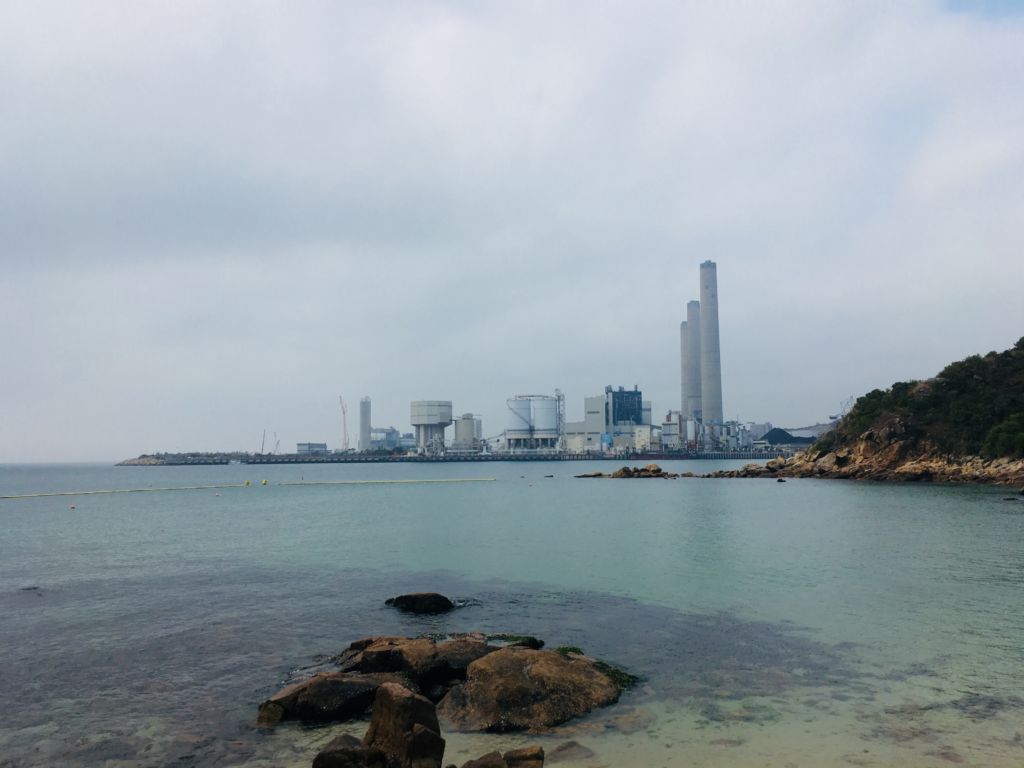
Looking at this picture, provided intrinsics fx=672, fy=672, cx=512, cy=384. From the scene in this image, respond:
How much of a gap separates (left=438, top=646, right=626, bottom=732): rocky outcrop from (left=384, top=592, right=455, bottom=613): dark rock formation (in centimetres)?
747

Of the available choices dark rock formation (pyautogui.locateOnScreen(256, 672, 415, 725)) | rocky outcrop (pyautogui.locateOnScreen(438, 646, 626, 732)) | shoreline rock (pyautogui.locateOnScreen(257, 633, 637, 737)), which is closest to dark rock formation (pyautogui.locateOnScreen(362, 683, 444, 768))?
shoreline rock (pyautogui.locateOnScreen(257, 633, 637, 737))

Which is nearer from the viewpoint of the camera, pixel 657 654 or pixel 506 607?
pixel 657 654

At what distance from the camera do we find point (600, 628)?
17.8 metres

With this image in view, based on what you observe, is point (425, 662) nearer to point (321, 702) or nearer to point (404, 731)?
point (321, 702)

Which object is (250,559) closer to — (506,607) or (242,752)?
(506,607)

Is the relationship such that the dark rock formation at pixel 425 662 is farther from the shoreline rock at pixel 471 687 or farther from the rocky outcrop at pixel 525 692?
the rocky outcrop at pixel 525 692

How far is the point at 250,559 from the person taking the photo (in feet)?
106

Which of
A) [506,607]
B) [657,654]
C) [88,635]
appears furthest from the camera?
[506,607]

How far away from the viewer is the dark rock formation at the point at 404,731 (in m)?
8.38

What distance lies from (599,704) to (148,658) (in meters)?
10.9

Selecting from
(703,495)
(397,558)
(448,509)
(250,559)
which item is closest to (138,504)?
(448,509)

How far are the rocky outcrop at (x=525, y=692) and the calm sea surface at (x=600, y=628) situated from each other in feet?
1.37

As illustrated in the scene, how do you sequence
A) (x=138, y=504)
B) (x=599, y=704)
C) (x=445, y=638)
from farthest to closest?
1. (x=138, y=504)
2. (x=445, y=638)
3. (x=599, y=704)

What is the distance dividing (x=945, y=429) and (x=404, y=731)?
293ft
